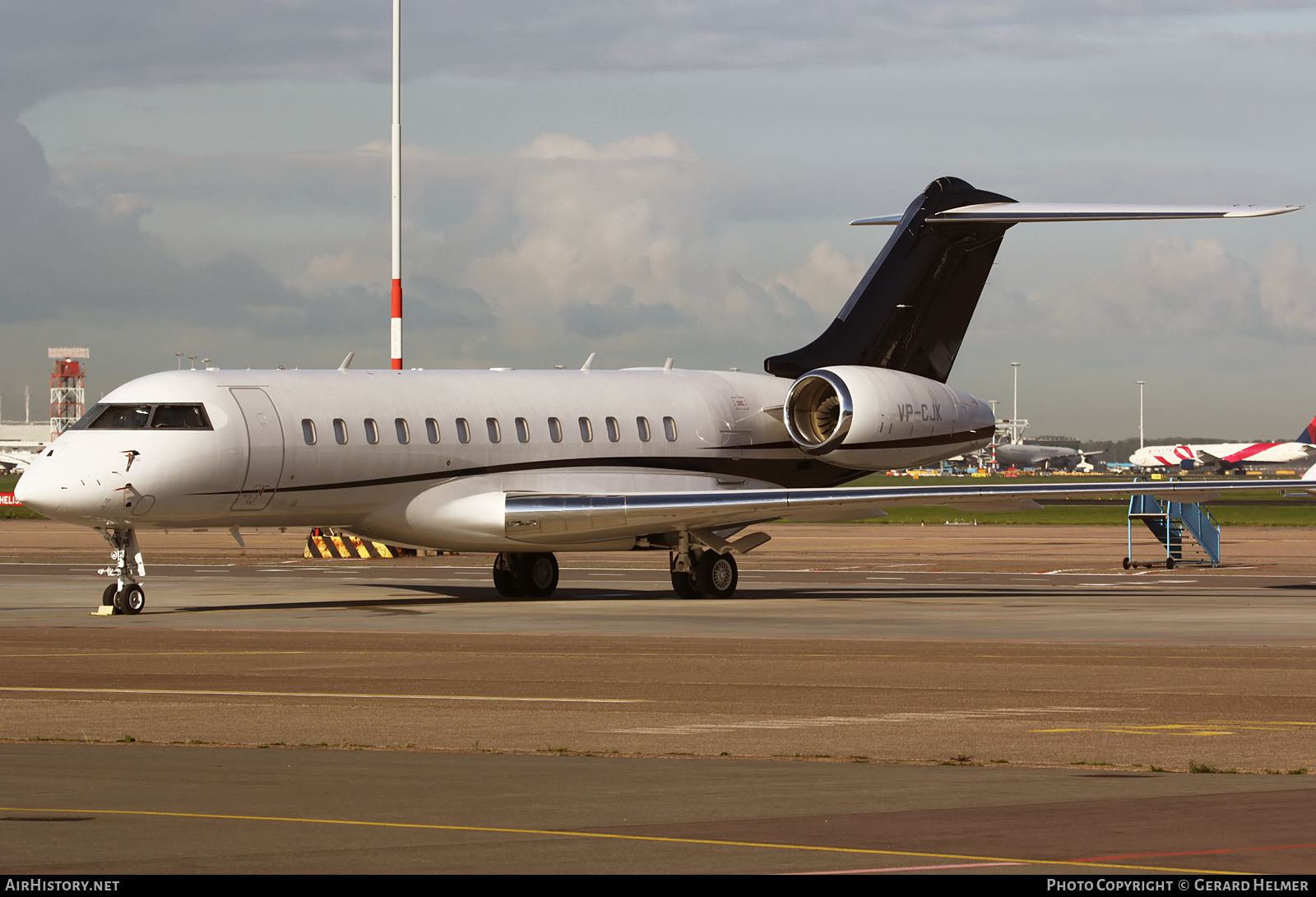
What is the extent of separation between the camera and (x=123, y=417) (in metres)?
27.0

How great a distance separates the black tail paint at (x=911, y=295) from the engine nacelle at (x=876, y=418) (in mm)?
865

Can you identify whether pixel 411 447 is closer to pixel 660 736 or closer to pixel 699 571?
pixel 699 571

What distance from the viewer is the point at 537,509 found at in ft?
95.8

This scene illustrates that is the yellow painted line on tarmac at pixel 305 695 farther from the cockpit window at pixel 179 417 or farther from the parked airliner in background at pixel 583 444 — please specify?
the cockpit window at pixel 179 417

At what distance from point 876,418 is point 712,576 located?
4.15 metres

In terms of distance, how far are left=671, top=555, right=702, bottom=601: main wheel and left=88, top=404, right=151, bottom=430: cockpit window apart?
9.52 meters

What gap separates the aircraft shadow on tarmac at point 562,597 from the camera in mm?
29062

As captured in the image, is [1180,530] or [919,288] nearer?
[919,288]

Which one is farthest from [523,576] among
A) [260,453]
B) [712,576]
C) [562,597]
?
[260,453]

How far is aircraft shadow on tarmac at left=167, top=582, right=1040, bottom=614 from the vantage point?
29062mm

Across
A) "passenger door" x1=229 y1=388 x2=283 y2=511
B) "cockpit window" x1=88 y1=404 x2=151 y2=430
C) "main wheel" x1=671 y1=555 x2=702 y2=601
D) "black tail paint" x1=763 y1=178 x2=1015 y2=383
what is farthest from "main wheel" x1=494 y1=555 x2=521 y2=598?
"cockpit window" x1=88 y1=404 x2=151 y2=430

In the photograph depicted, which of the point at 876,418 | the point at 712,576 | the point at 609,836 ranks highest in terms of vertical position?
the point at 876,418

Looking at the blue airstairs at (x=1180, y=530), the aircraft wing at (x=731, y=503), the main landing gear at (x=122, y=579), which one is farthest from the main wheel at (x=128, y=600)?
the blue airstairs at (x=1180, y=530)

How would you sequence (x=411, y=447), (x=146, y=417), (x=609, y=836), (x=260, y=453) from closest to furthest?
(x=609, y=836) < (x=146, y=417) < (x=260, y=453) < (x=411, y=447)
